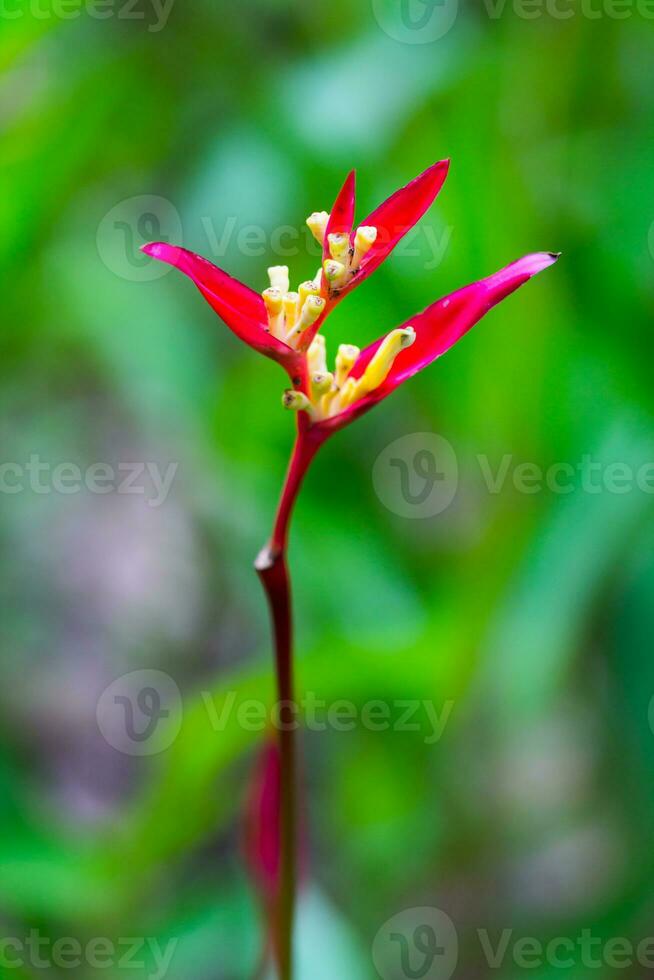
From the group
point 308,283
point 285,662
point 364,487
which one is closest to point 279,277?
point 308,283

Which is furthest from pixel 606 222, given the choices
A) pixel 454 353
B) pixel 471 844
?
pixel 471 844

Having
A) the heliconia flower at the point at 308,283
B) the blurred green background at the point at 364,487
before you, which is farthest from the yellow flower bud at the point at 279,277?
the blurred green background at the point at 364,487

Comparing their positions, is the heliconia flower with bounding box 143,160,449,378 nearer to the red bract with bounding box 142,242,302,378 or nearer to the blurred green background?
the red bract with bounding box 142,242,302,378

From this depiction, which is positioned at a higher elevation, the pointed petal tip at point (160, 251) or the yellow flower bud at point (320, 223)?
the yellow flower bud at point (320, 223)

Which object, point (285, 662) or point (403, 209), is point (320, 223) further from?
point (285, 662)

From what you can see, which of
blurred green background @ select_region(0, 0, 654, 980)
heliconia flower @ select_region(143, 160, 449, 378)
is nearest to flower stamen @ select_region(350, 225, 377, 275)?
heliconia flower @ select_region(143, 160, 449, 378)

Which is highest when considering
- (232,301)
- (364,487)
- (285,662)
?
(364,487)

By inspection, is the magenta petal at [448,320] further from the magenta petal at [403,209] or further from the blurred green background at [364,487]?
the blurred green background at [364,487]

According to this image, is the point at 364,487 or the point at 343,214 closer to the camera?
the point at 343,214

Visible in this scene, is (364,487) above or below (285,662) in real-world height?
above
